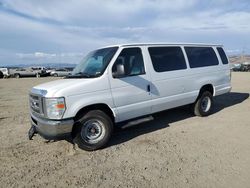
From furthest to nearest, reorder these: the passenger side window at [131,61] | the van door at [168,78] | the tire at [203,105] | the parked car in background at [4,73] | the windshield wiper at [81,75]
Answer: the parked car in background at [4,73]
the tire at [203,105]
the van door at [168,78]
the passenger side window at [131,61]
the windshield wiper at [81,75]

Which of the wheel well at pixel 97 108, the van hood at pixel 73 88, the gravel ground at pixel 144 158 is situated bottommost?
the gravel ground at pixel 144 158

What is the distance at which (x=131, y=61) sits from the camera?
6.02 m

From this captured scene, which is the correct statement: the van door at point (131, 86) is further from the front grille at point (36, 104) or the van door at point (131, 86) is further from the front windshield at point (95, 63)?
the front grille at point (36, 104)

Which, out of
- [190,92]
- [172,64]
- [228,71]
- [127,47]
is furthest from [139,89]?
[228,71]

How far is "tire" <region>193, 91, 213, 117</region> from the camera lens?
7.85 metres

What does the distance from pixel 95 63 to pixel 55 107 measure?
1.55m

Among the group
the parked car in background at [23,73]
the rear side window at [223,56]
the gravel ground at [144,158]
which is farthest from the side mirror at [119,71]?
the parked car in background at [23,73]

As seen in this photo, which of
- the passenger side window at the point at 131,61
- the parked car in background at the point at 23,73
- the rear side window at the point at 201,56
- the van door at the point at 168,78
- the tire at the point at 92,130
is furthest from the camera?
the parked car in background at the point at 23,73

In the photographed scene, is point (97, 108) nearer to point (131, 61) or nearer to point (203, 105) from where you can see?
point (131, 61)

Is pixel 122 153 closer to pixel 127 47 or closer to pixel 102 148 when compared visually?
pixel 102 148

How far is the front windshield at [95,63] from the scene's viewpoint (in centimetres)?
564

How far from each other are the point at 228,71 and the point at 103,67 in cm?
508

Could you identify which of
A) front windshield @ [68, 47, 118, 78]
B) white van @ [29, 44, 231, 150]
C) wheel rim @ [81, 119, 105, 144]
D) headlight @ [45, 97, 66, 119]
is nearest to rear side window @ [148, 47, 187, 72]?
white van @ [29, 44, 231, 150]

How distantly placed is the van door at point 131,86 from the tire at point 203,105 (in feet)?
7.20
